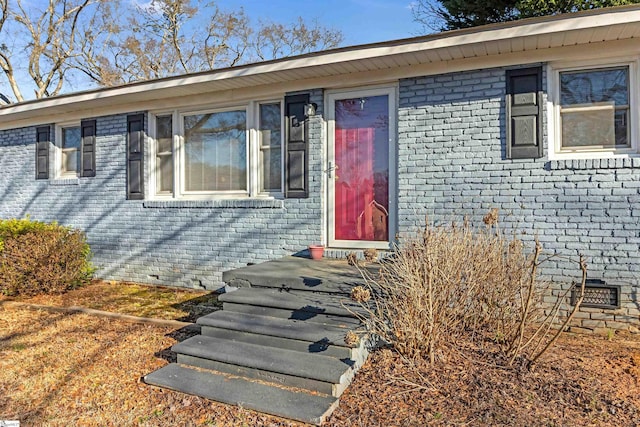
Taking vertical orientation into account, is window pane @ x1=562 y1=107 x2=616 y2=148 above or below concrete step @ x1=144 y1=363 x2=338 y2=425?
above

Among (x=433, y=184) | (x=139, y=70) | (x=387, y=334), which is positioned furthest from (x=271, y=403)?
(x=139, y=70)

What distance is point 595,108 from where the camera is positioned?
467cm

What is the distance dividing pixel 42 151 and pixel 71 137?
2.06 ft

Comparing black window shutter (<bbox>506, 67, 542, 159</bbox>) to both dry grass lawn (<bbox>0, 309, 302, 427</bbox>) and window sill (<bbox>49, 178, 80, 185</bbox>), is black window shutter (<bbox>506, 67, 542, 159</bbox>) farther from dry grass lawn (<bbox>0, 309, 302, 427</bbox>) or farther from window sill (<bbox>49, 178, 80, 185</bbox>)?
window sill (<bbox>49, 178, 80, 185</bbox>)

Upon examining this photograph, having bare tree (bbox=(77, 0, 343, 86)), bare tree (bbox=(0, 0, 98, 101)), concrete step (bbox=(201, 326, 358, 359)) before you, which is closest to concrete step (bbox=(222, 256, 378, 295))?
concrete step (bbox=(201, 326, 358, 359))

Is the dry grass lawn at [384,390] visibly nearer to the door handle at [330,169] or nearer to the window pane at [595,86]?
the window pane at [595,86]

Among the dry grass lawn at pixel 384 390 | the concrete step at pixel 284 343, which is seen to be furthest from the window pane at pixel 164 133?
the concrete step at pixel 284 343

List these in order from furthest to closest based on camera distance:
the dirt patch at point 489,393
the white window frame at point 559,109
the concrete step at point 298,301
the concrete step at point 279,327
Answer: the white window frame at point 559,109 < the concrete step at point 298,301 < the concrete step at point 279,327 < the dirt patch at point 489,393

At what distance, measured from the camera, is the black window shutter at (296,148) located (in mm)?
5910

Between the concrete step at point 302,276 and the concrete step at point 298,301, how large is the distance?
67mm

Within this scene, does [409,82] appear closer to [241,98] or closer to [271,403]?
[241,98]

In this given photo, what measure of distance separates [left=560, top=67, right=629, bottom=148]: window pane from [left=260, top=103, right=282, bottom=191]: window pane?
3.69 meters

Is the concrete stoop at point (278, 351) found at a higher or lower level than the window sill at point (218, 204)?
lower

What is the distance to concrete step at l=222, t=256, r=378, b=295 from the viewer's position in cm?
412
